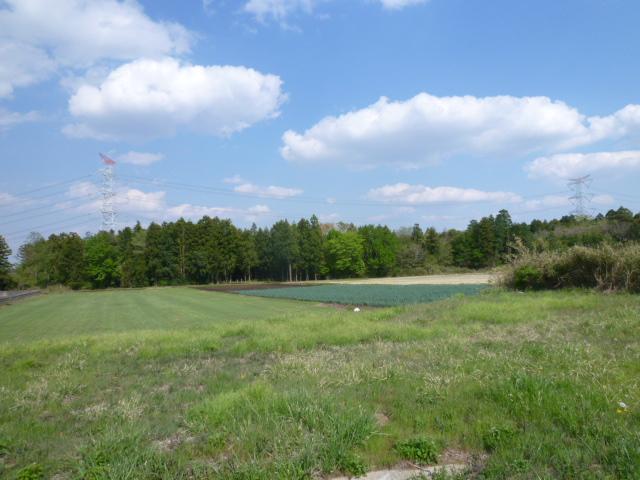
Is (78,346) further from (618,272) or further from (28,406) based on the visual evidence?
(618,272)

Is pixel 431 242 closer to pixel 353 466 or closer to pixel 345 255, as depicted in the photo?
pixel 345 255

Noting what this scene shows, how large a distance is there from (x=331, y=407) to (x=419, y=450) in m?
1.21

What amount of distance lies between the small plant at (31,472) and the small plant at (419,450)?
11.9 feet

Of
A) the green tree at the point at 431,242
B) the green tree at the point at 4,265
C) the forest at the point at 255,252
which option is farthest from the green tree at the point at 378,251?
the green tree at the point at 4,265

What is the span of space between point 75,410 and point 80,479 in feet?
9.64

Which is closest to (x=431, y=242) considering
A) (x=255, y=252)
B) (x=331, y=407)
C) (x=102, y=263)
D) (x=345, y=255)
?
(x=345, y=255)

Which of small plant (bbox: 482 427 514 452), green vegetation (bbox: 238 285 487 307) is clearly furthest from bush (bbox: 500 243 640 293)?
small plant (bbox: 482 427 514 452)

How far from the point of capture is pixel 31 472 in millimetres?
4199

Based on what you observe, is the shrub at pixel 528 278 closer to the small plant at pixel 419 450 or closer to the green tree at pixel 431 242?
the small plant at pixel 419 450

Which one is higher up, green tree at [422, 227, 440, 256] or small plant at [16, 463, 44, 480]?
green tree at [422, 227, 440, 256]

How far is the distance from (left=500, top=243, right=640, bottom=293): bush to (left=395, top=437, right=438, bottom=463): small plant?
1795cm

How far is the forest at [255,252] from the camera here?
80.0 m

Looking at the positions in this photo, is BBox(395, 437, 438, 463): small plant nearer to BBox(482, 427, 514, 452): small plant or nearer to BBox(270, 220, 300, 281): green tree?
BBox(482, 427, 514, 452): small plant

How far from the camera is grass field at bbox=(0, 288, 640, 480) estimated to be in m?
4.08
